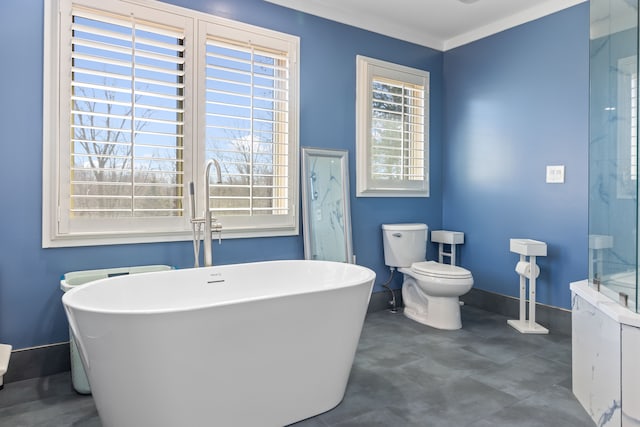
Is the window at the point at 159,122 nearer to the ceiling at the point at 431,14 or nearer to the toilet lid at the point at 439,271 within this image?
the ceiling at the point at 431,14

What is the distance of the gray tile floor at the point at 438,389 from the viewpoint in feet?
6.55

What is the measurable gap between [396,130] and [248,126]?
153 cm

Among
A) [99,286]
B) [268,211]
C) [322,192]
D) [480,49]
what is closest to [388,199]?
[322,192]

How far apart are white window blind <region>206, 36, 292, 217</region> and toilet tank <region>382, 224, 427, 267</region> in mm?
1023

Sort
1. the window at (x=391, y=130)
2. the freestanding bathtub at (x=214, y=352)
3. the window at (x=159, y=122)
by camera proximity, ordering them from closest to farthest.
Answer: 1. the freestanding bathtub at (x=214, y=352)
2. the window at (x=159, y=122)
3. the window at (x=391, y=130)

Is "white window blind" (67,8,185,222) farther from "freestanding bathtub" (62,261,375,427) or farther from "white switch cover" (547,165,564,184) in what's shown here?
"white switch cover" (547,165,564,184)

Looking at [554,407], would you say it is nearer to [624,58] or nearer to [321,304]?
[321,304]

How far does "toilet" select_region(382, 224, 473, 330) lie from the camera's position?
130 inches

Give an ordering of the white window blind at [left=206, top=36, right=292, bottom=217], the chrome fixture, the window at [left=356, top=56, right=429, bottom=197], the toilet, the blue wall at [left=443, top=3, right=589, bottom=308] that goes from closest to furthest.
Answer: the chrome fixture → the white window blind at [left=206, top=36, right=292, bottom=217] → the blue wall at [left=443, top=3, right=589, bottom=308] → the toilet → the window at [left=356, top=56, right=429, bottom=197]

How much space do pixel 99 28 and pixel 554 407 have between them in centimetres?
338

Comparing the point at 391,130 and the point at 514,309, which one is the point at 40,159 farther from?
the point at 514,309

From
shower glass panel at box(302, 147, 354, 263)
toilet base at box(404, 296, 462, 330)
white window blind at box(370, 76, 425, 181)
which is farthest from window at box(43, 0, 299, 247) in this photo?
toilet base at box(404, 296, 462, 330)

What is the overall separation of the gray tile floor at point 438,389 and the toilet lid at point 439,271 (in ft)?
1.52

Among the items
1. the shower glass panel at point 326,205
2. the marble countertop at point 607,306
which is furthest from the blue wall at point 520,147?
the shower glass panel at point 326,205
